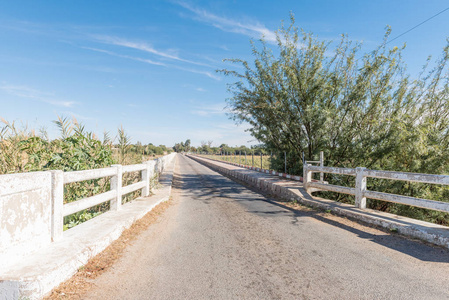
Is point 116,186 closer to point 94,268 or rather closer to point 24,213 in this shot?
point 94,268

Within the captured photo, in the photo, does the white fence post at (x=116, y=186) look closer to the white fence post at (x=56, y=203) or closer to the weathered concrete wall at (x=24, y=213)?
the white fence post at (x=56, y=203)

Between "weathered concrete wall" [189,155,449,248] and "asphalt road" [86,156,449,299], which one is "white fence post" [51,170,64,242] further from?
"weathered concrete wall" [189,155,449,248]

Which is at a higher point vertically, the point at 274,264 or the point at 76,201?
the point at 76,201

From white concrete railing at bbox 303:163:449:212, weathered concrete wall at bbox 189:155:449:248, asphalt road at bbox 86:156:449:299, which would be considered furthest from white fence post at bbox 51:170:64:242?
white concrete railing at bbox 303:163:449:212

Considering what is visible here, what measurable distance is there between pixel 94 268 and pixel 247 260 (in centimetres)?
213

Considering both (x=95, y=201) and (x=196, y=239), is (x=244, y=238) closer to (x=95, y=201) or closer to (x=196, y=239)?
(x=196, y=239)

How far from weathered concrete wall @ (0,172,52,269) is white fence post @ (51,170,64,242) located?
7cm

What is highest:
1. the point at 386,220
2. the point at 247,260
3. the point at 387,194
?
the point at 387,194

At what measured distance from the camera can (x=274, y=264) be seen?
3859 millimetres

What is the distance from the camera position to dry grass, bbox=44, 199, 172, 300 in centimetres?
297

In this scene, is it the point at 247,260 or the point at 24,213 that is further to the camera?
the point at 247,260

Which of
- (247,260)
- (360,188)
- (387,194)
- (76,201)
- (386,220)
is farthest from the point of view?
(360,188)

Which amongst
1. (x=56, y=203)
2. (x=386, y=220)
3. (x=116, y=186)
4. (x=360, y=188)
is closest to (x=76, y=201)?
(x=56, y=203)

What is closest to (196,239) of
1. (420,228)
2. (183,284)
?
(183,284)
